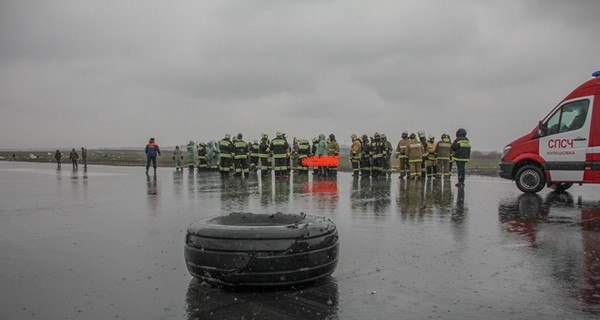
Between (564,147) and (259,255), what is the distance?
1118 centimetres

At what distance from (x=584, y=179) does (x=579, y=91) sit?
7.51 ft

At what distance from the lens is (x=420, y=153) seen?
20.0 metres

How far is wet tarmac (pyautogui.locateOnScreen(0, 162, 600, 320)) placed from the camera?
421cm

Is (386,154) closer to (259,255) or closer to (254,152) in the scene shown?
(254,152)

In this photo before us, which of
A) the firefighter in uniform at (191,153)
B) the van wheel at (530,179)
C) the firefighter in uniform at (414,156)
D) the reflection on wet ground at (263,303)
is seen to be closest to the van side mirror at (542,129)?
the van wheel at (530,179)

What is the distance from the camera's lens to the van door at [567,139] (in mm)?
12578

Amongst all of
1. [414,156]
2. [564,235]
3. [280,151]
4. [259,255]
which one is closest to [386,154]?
[414,156]

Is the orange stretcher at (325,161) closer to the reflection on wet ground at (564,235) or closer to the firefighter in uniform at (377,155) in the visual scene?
the firefighter in uniform at (377,155)

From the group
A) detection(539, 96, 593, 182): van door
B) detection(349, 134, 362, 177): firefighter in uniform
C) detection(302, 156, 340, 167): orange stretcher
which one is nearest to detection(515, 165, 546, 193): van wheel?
detection(539, 96, 593, 182): van door

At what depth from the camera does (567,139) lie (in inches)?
508

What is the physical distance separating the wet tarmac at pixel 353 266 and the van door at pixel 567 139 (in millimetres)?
1724

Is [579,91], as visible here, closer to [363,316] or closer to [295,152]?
[363,316]

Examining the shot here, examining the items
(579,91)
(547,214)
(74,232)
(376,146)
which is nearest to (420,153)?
(376,146)

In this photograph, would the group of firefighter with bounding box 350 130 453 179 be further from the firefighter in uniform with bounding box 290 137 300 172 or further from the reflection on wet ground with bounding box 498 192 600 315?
the reflection on wet ground with bounding box 498 192 600 315
